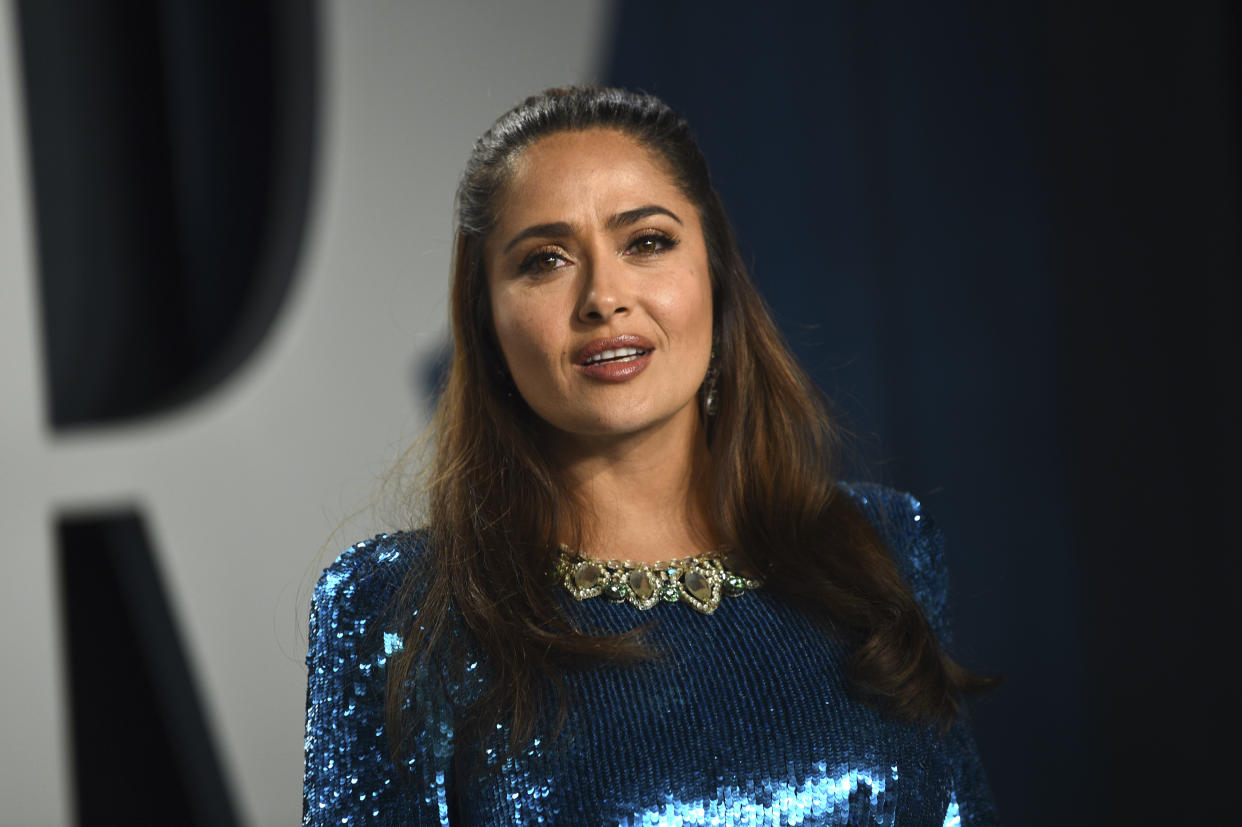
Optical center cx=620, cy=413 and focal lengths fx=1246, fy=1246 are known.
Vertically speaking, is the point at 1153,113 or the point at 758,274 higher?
the point at 1153,113

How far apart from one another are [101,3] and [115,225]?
485mm

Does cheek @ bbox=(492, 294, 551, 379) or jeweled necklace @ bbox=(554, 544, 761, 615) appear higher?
cheek @ bbox=(492, 294, 551, 379)

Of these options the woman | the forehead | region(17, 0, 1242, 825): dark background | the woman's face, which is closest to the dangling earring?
the woman

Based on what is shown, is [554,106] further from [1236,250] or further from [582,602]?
[1236,250]

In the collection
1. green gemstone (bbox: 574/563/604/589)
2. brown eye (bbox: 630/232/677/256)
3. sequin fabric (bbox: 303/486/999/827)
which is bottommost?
sequin fabric (bbox: 303/486/999/827)

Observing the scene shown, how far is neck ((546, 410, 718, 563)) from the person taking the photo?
1.46 m

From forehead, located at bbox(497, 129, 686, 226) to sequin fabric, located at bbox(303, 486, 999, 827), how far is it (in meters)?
0.42

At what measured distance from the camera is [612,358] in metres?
1.37

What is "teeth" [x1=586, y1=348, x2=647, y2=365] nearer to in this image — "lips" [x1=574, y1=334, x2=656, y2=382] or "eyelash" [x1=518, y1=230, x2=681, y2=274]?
"lips" [x1=574, y1=334, x2=656, y2=382]

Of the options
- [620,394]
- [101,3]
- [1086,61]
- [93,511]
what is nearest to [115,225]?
[101,3]

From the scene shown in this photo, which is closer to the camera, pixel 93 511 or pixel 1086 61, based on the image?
pixel 93 511

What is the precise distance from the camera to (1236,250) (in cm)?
264

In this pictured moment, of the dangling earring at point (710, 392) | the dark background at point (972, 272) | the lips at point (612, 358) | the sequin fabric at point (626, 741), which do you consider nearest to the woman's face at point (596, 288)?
the lips at point (612, 358)

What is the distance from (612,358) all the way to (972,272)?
5.52 feet
